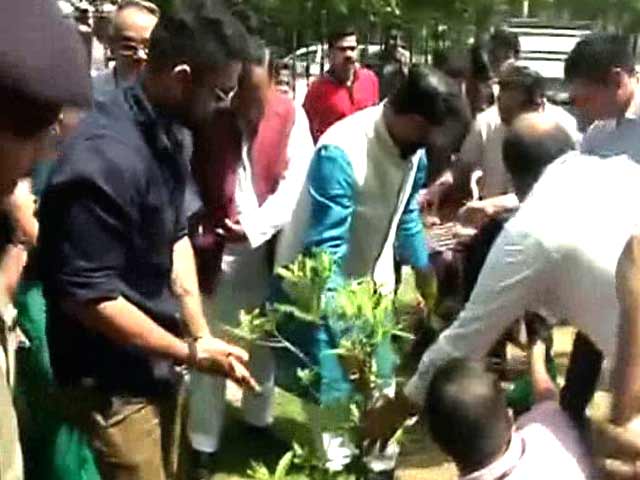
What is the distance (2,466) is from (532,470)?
65.7 inches

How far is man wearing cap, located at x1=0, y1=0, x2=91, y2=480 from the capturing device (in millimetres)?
1606

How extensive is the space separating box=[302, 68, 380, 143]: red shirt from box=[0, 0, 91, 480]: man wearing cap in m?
6.38

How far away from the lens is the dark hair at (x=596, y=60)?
4.37 metres

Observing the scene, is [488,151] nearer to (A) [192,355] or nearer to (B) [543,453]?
(A) [192,355]

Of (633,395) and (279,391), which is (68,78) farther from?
(279,391)

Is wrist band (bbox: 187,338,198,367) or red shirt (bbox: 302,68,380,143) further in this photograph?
red shirt (bbox: 302,68,380,143)

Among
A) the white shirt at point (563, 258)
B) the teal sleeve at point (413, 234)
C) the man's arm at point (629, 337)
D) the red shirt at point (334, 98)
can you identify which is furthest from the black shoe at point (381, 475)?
the red shirt at point (334, 98)

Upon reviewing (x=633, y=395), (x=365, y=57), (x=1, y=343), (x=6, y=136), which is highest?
(x=6, y=136)

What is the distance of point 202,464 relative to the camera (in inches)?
225

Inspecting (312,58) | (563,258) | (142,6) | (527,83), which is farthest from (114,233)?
(312,58)

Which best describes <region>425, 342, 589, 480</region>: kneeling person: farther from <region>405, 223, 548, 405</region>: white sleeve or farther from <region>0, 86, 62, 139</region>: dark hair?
<region>0, 86, 62, 139</region>: dark hair

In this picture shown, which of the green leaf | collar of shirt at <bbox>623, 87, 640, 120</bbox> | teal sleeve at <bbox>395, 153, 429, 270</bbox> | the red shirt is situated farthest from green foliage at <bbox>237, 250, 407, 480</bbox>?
the red shirt

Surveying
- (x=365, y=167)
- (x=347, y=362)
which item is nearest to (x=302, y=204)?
(x=365, y=167)

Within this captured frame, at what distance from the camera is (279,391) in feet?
21.2
